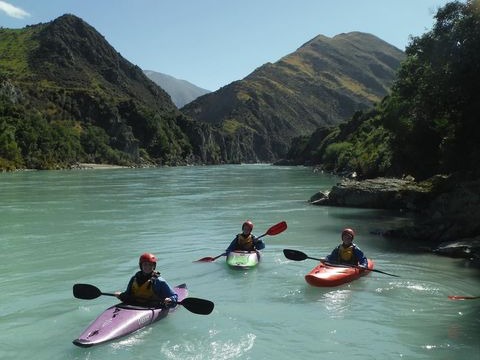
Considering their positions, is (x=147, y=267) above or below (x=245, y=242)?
above

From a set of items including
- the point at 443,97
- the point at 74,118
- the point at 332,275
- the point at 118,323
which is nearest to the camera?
the point at 118,323

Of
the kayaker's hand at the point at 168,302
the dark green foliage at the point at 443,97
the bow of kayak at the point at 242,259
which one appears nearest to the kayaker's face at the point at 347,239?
the bow of kayak at the point at 242,259

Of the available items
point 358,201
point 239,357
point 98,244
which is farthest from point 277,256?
point 358,201

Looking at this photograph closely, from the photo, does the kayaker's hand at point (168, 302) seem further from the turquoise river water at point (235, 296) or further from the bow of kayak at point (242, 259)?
the bow of kayak at point (242, 259)

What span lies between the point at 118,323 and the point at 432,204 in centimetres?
1641

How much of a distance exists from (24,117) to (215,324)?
10768 centimetres

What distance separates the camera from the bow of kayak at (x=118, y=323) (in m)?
8.70

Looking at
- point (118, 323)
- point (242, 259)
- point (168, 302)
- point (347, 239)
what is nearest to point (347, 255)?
point (347, 239)

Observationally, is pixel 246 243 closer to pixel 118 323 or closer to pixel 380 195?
pixel 118 323

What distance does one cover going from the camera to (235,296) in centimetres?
1230

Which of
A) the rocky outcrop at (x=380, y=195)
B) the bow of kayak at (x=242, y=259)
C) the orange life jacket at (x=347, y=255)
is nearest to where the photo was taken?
the orange life jacket at (x=347, y=255)

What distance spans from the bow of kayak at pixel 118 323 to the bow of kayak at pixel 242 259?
4.76m

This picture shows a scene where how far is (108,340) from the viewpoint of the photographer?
8.83 meters

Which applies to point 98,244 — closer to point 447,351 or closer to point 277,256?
point 277,256
